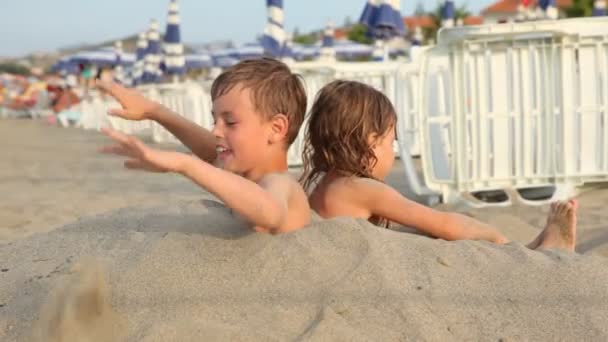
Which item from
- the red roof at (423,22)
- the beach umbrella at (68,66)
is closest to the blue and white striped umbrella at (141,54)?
the beach umbrella at (68,66)

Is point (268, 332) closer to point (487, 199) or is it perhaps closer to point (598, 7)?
point (487, 199)

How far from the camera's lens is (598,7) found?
1305cm

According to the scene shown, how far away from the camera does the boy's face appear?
2.57 metres

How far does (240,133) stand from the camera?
8.46ft

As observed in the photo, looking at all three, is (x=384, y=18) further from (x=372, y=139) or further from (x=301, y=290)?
(x=301, y=290)

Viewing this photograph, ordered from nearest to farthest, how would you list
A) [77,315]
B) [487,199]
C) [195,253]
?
1. [77,315]
2. [195,253]
3. [487,199]

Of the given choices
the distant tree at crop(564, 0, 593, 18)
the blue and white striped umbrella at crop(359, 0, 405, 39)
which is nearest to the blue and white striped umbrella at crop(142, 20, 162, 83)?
the blue and white striped umbrella at crop(359, 0, 405, 39)

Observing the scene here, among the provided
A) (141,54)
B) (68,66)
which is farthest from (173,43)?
(68,66)

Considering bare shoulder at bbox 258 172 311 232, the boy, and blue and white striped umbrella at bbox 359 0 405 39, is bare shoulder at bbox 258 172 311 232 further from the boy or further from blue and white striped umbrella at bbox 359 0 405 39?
blue and white striped umbrella at bbox 359 0 405 39

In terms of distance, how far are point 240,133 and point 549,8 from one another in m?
9.84

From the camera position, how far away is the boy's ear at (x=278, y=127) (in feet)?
8.61

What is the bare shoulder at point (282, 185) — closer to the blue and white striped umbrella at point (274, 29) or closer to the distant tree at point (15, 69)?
the blue and white striped umbrella at point (274, 29)

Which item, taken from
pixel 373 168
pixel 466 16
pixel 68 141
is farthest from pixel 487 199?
pixel 466 16

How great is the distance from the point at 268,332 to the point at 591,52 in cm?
437
